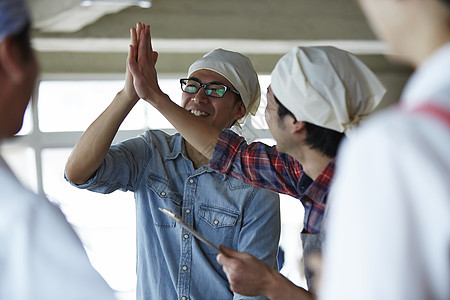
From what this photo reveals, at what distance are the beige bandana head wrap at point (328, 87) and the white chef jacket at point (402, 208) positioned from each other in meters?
0.91

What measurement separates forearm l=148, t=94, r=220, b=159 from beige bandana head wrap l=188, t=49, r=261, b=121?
1.06 feet

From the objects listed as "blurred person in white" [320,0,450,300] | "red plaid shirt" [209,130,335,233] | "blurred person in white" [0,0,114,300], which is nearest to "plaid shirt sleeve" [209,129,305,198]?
"red plaid shirt" [209,130,335,233]

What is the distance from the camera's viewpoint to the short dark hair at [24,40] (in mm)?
1120

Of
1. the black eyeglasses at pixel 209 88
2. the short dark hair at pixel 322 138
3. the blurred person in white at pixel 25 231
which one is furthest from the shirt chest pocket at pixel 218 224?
the blurred person in white at pixel 25 231

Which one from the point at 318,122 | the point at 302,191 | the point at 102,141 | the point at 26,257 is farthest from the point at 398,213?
the point at 102,141

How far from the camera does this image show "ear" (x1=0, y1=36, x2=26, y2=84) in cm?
110

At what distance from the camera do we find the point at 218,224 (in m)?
2.45

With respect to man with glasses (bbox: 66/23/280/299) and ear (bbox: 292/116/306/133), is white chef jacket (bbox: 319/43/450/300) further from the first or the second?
man with glasses (bbox: 66/23/280/299)

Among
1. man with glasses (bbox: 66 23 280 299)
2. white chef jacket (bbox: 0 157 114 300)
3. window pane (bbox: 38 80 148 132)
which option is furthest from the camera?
window pane (bbox: 38 80 148 132)

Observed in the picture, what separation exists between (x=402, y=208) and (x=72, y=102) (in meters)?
9.08

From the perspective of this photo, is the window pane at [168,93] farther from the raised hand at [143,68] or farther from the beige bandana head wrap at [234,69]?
the raised hand at [143,68]

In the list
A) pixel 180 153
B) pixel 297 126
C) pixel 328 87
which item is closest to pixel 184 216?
pixel 180 153

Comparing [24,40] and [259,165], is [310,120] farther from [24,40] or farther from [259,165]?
[24,40]

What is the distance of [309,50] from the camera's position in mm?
1883
